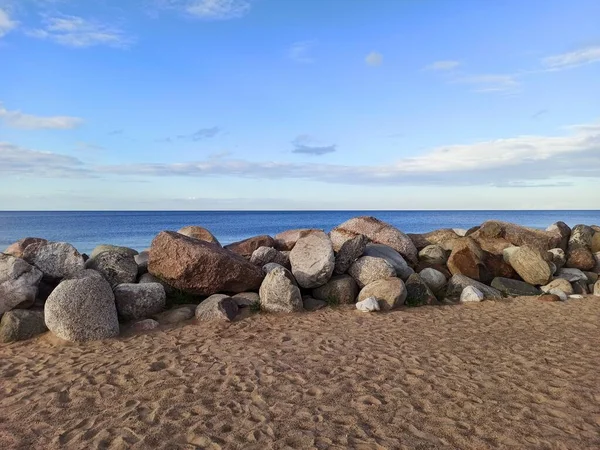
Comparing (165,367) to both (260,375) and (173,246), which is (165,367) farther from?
(173,246)

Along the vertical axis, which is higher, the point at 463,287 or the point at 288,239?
the point at 288,239

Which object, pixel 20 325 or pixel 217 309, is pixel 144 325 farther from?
pixel 20 325

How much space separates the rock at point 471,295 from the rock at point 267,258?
14.8 feet

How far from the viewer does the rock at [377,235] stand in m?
14.2

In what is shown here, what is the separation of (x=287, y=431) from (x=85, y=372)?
3.59m

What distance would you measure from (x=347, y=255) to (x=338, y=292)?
1.07 m

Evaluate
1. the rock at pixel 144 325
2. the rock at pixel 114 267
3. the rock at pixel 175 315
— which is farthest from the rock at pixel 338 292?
the rock at pixel 114 267

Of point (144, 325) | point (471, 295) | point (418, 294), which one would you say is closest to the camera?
point (144, 325)

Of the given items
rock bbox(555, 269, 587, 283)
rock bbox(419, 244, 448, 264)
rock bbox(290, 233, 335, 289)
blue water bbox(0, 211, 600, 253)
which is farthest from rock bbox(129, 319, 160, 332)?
blue water bbox(0, 211, 600, 253)

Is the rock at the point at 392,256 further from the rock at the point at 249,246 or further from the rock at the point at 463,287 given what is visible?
the rock at the point at 249,246

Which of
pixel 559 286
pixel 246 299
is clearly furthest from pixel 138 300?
pixel 559 286

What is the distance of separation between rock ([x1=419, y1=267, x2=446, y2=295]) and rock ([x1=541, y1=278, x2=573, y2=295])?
9.51 feet

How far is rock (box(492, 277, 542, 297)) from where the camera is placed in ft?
42.5

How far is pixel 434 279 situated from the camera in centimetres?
1277
